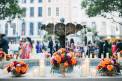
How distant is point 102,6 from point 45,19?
6774cm

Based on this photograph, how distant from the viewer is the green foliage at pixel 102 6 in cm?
3891

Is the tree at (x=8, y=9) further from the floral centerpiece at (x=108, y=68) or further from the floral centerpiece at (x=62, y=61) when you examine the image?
the floral centerpiece at (x=108, y=68)

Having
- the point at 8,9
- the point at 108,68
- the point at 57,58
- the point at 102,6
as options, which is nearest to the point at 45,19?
the point at 8,9

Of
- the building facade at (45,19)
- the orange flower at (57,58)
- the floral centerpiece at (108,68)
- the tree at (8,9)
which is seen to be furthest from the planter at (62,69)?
the building facade at (45,19)

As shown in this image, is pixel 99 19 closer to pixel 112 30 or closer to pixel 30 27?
pixel 112 30

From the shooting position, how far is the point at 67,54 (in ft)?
51.3

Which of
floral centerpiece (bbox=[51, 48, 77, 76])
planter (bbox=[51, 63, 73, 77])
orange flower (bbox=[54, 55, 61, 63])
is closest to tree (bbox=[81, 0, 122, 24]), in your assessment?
planter (bbox=[51, 63, 73, 77])

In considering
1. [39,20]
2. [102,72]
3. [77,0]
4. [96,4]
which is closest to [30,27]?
[39,20]

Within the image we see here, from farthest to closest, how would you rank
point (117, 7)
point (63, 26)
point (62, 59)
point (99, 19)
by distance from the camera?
point (99, 19) → point (117, 7) → point (63, 26) → point (62, 59)

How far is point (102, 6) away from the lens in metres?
39.8

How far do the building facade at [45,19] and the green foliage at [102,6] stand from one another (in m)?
60.1

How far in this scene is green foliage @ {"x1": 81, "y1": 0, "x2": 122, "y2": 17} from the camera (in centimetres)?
3891

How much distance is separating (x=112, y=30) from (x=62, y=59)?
8835 cm

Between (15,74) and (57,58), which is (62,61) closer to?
(57,58)
